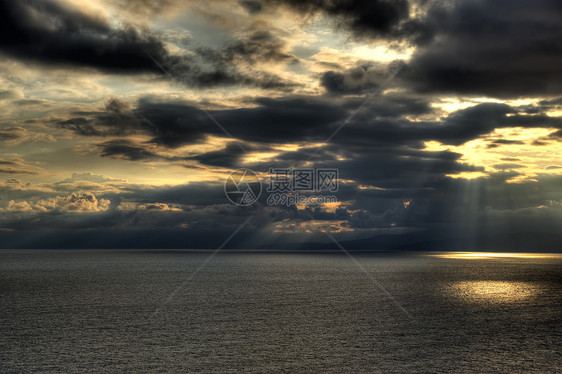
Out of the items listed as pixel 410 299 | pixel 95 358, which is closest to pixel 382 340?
pixel 95 358

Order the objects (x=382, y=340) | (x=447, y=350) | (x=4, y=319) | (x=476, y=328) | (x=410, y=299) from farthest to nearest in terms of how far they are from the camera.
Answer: (x=410, y=299)
(x=4, y=319)
(x=476, y=328)
(x=382, y=340)
(x=447, y=350)

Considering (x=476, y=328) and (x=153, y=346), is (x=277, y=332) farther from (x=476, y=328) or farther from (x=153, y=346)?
(x=476, y=328)

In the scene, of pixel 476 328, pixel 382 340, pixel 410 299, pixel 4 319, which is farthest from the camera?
pixel 410 299

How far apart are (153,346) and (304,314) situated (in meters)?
18.2

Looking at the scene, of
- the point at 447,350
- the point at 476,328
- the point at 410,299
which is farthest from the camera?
the point at 410,299

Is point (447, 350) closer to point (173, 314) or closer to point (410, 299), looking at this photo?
point (173, 314)

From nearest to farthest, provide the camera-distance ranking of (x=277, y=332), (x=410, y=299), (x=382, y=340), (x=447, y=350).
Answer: (x=447, y=350)
(x=382, y=340)
(x=277, y=332)
(x=410, y=299)

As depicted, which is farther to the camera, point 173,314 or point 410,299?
point 410,299

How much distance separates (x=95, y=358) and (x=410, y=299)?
44.5 m

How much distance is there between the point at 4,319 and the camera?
43.6 metres

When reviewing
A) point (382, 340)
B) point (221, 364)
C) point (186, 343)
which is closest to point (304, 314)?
point (382, 340)

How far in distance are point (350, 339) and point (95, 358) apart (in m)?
17.0

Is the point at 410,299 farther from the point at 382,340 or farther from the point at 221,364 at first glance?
the point at 221,364

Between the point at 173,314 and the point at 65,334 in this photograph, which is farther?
the point at 173,314
